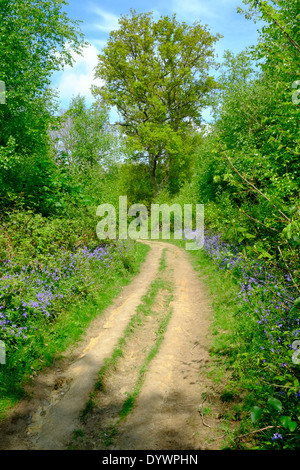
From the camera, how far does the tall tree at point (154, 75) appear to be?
38.0 m

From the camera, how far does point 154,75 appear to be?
37688 millimetres

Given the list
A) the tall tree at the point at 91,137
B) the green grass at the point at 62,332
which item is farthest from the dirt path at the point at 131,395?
the tall tree at the point at 91,137

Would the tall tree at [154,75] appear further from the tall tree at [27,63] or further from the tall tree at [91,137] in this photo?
the tall tree at [27,63]

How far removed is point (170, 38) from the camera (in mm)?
38688

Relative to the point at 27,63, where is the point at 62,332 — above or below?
below

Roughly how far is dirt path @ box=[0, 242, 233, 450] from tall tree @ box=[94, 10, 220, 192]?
3136 cm

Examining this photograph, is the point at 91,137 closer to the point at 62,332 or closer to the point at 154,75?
the point at 154,75

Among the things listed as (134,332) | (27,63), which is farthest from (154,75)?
(134,332)

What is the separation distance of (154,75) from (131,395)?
38911 millimetres

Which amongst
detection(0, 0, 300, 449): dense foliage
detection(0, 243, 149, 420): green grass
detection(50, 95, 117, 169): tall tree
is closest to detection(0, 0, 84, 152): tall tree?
detection(0, 0, 300, 449): dense foliage

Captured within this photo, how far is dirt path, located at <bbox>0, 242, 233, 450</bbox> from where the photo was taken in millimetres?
5234

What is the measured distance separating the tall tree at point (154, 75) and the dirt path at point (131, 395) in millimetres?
31358

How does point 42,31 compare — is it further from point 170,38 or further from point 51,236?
point 170,38

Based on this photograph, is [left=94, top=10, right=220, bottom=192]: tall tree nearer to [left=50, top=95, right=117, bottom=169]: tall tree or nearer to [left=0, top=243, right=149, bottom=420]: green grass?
[left=50, top=95, right=117, bottom=169]: tall tree
